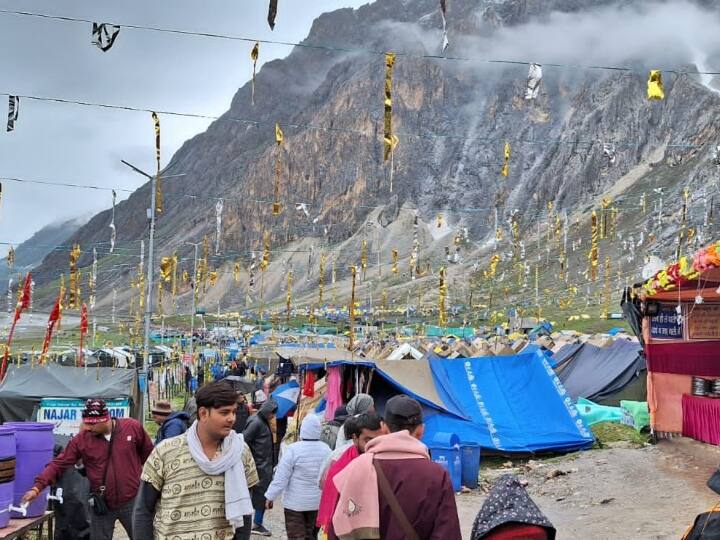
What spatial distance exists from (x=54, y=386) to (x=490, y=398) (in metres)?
7.65

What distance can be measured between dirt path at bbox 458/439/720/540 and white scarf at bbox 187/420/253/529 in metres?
5.36

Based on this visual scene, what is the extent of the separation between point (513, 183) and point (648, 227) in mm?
49775

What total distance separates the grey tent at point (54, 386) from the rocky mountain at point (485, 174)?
212 ft

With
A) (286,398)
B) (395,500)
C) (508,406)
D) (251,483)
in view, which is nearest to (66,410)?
(286,398)

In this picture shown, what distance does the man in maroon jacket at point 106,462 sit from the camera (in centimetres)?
498

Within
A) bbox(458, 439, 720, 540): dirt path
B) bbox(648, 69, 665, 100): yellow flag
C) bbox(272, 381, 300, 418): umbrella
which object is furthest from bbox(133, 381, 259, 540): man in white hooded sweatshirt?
bbox(648, 69, 665, 100): yellow flag

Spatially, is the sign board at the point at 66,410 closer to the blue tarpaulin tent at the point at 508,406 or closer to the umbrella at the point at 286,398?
the umbrella at the point at 286,398

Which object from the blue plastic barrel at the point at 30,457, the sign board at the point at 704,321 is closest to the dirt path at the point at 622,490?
the sign board at the point at 704,321

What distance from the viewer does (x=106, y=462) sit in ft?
16.5

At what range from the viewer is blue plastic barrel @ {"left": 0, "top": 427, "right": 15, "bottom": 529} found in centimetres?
488

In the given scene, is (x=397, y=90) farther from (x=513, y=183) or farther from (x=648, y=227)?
(x=648, y=227)

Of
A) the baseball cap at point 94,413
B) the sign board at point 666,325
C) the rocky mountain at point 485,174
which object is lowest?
the baseball cap at point 94,413

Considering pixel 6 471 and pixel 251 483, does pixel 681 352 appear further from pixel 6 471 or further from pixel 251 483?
pixel 6 471

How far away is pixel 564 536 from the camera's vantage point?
7.77m
